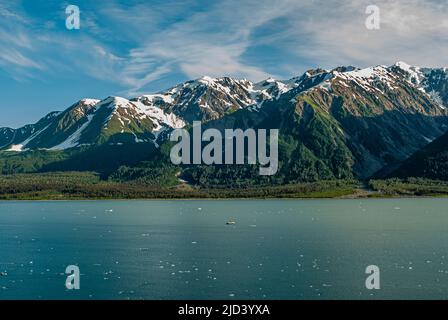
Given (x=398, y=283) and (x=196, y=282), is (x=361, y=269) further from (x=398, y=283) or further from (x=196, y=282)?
(x=196, y=282)

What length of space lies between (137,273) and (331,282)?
36.4m

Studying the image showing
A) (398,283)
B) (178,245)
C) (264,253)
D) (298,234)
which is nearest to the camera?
(398,283)

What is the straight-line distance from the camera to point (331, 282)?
9081cm

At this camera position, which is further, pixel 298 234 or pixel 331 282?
pixel 298 234

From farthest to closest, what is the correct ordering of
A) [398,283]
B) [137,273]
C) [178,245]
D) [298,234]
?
[298,234]
[178,245]
[137,273]
[398,283]

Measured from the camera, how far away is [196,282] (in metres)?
92.6

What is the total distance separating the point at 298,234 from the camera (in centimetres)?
16488

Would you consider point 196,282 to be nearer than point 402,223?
Yes
